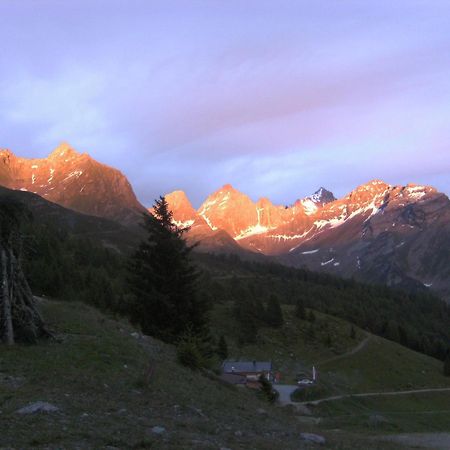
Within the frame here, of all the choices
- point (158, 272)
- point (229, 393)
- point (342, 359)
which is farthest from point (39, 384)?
point (342, 359)

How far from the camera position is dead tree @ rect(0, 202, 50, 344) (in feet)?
72.7

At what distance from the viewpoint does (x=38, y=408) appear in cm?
1395

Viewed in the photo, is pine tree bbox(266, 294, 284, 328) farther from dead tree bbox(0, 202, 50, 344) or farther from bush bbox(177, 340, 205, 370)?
dead tree bbox(0, 202, 50, 344)

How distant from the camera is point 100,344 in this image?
22.5m

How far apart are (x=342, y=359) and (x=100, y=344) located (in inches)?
4412

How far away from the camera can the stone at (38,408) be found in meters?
13.7

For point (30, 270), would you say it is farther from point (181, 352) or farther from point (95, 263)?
point (95, 263)

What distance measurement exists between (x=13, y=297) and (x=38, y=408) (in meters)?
10.1

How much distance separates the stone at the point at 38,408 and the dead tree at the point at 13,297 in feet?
26.7

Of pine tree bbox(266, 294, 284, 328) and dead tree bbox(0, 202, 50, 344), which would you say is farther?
pine tree bbox(266, 294, 284, 328)

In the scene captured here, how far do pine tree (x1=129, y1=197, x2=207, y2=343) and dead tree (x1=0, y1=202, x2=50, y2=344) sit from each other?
1339cm

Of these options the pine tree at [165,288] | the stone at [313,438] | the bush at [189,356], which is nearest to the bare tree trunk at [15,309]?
the bush at [189,356]

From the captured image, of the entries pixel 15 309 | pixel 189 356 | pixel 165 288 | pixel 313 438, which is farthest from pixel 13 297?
pixel 165 288

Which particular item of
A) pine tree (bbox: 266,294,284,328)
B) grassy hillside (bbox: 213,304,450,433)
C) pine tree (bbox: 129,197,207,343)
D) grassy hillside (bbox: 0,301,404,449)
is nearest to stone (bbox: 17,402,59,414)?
grassy hillside (bbox: 0,301,404,449)
